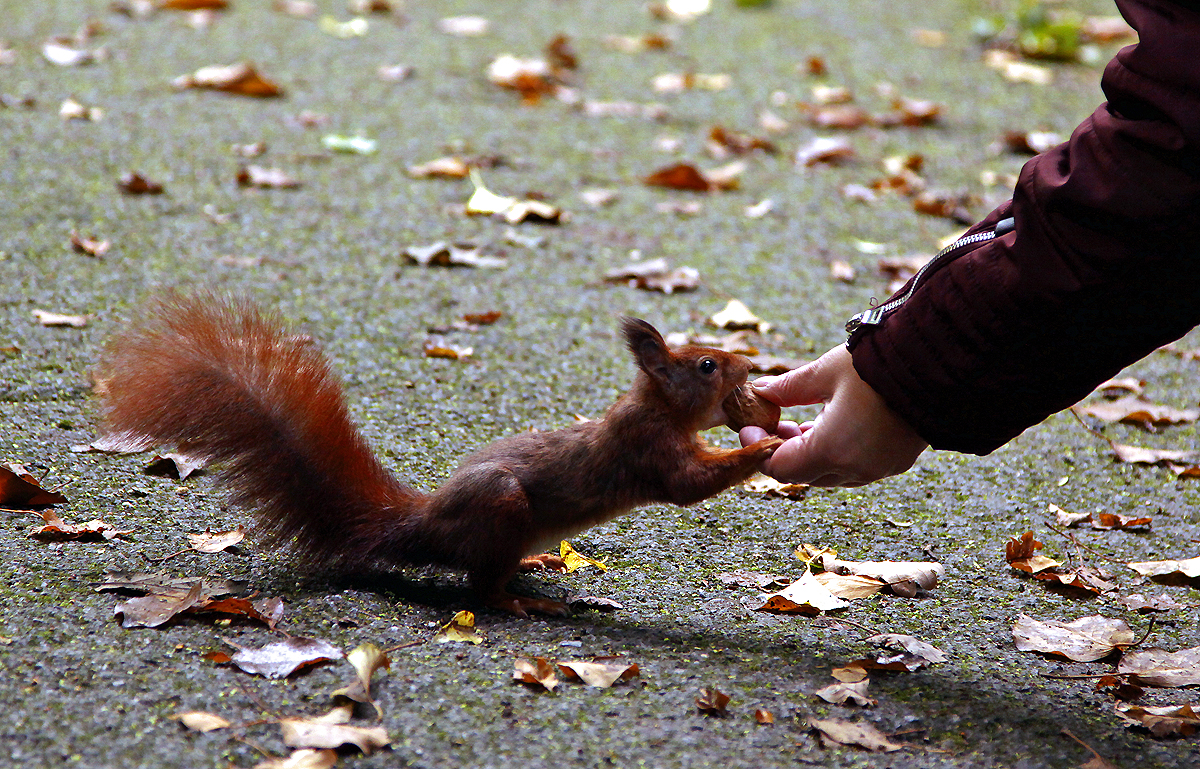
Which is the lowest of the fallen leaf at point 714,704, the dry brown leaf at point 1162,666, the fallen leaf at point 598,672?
the fallen leaf at point 598,672

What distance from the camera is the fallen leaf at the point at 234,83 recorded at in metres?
5.41

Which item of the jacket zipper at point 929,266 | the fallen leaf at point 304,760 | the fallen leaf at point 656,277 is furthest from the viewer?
the fallen leaf at point 656,277

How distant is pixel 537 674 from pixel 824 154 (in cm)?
389

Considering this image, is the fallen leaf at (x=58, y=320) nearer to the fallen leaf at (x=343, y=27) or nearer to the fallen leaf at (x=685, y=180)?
the fallen leaf at (x=685, y=180)

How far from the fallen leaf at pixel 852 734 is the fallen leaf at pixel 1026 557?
83 centimetres

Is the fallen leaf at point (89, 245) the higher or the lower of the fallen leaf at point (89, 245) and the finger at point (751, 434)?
the lower

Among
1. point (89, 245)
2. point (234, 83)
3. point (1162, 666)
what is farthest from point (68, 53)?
point (1162, 666)

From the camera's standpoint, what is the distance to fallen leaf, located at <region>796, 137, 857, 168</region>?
5.27 meters

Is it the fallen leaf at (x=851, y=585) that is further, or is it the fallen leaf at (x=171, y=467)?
the fallen leaf at (x=171, y=467)

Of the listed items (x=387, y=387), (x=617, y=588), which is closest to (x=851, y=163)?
(x=387, y=387)

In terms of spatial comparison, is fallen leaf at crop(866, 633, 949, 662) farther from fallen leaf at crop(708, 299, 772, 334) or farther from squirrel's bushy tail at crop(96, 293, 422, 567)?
fallen leaf at crop(708, 299, 772, 334)

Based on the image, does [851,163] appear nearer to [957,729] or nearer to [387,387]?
[387,387]

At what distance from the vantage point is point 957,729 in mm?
1846

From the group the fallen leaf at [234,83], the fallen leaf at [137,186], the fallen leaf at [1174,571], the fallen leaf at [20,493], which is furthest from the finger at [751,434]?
the fallen leaf at [234,83]
